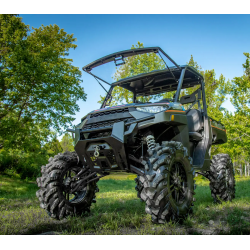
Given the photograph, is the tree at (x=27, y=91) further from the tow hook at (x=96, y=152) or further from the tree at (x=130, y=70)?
the tow hook at (x=96, y=152)

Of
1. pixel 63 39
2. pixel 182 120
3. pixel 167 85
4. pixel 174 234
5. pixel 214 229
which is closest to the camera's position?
pixel 174 234

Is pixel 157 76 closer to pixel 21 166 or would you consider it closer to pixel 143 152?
pixel 143 152

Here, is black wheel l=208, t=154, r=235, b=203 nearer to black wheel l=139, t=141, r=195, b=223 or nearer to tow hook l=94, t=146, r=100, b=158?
black wheel l=139, t=141, r=195, b=223

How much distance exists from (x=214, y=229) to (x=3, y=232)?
2.90m

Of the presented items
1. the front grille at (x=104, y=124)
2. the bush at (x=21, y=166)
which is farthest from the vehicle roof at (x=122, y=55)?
the bush at (x=21, y=166)

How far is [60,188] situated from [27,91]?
7.91 metres

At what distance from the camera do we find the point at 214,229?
3.37 meters

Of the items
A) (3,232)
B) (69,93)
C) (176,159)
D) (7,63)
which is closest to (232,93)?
(69,93)

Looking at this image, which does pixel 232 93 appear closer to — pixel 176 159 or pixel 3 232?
pixel 176 159

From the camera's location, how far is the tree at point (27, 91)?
34.5ft

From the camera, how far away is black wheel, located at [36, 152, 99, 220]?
4.37 meters

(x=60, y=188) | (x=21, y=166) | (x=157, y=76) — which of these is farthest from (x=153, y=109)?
(x=21, y=166)

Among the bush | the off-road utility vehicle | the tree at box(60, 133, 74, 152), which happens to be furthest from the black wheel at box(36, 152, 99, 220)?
the bush

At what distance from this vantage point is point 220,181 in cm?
591
